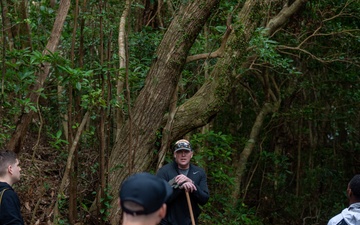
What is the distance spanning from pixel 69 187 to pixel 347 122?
1227 cm

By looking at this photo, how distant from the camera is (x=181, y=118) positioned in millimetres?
9570

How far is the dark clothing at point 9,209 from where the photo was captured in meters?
5.13

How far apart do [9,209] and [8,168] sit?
1.34 feet

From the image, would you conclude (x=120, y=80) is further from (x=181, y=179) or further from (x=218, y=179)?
(x=218, y=179)

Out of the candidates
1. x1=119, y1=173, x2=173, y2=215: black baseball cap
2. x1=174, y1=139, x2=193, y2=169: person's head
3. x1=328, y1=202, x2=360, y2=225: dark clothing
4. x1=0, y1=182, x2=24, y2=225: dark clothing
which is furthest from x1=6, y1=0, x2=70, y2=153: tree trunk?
x1=119, y1=173, x2=173, y2=215: black baseball cap

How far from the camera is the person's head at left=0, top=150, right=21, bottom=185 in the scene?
5.38 m

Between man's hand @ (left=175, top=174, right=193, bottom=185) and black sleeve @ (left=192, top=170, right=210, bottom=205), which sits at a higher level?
man's hand @ (left=175, top=174, right=193, bottom=185)

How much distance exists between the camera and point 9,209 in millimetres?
5152

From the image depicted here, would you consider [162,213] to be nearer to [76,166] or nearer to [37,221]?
[76,166]

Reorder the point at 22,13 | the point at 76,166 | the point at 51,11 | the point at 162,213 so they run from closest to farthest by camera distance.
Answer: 1. the point at 162,213
2. the point at 76,166
3. the point at 51,11
4. the point at 22,13

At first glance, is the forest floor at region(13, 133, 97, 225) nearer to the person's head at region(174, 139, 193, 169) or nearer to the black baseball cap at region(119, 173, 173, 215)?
the person's head at region(174, 139, 193, 169)

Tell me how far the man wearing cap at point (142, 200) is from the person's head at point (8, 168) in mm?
2593

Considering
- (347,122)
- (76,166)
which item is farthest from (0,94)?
(347,122)

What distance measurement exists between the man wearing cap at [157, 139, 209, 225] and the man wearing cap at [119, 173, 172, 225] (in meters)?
3.88
